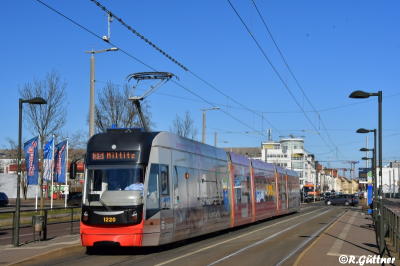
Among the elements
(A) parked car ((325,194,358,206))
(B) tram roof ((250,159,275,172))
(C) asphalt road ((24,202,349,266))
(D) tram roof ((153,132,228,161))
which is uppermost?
(D) tram roof ((153,132,228,161))

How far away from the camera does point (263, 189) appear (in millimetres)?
27969

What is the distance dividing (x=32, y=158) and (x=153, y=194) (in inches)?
508

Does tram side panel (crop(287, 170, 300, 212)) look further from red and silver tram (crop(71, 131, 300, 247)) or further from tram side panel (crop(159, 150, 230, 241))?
red and silver tram (crop(71, 131, 300, 247))

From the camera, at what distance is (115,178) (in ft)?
43.8

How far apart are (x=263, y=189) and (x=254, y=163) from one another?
215cm

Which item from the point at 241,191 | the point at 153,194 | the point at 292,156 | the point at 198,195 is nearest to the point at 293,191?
the point at 241,191

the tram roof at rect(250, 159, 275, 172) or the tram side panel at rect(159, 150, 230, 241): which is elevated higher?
the tram roof at rect(250, 159, 275, 172)

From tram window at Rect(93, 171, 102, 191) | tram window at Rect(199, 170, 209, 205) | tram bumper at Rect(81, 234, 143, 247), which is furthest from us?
tram window at Rect(199, 170, 209, 205)

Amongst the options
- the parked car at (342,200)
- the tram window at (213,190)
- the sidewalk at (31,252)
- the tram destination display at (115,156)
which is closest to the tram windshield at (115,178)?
the tram destination display at (115,156)

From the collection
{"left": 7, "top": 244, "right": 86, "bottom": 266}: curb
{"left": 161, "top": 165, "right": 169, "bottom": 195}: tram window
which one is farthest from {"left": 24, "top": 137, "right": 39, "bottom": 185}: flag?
{"left": 161, "top": 165, "right": 169, "bottom": 195}: tram window

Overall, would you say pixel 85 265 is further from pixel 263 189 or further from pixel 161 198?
pixel 263 189

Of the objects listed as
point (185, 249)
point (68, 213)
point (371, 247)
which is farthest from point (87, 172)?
point (371, 247)

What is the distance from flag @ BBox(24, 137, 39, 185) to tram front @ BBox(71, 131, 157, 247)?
1107 cm

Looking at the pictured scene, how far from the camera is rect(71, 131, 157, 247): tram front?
510 inches
